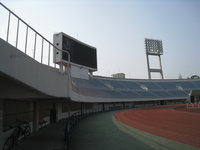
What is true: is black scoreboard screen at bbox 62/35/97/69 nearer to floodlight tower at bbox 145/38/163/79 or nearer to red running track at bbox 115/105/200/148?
red running track at bbox 115/105/200/148

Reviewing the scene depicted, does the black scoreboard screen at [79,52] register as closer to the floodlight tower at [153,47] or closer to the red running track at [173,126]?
the red running track at [173,126]

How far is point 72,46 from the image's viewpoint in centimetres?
2966

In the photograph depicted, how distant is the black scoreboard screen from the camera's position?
28422 millimetres

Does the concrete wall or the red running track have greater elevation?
the concrete wall

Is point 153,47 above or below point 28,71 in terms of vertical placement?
Answer: above

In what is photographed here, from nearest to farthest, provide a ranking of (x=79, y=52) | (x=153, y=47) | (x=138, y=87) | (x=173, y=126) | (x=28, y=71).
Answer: (x=28, y=71) → (x=173, y=126) → (x=79, y=52) → (x=138, y=87) → (x=153, y=47)

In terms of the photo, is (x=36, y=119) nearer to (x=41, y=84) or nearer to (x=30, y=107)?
(x=30, y=107)

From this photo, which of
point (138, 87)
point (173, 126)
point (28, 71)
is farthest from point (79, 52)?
point (138, 87)

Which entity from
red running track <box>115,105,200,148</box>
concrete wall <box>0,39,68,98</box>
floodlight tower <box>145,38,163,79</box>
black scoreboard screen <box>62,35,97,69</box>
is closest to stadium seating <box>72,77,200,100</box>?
black scoreboard screen <box>62,35,97,69</box>

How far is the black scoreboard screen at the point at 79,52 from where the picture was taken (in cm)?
2842

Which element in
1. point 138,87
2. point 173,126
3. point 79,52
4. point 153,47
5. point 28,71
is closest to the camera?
point 28,71

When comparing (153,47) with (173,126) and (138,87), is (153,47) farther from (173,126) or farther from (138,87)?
(173,126)

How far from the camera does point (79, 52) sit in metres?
31.4

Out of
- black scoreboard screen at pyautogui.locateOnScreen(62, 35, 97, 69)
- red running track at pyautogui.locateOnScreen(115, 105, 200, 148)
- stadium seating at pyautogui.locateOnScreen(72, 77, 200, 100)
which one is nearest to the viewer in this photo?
red running track at pyautogui.locateOnScreen(115, 105, 200, 148)
